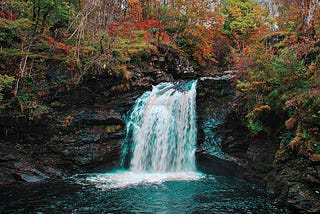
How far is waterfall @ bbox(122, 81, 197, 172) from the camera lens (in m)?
10.5

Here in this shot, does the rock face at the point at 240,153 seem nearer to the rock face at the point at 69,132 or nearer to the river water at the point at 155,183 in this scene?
the river water at the point at 155,183

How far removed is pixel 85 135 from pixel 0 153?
3064mm

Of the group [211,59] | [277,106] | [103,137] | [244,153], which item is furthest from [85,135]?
[211,59]

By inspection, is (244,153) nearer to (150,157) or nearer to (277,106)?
(277,106)

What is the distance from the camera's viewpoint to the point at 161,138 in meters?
11.0

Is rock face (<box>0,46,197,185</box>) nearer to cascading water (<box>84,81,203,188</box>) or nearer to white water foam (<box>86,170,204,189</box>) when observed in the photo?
cascading water (<box>84,81,203,188</box>)

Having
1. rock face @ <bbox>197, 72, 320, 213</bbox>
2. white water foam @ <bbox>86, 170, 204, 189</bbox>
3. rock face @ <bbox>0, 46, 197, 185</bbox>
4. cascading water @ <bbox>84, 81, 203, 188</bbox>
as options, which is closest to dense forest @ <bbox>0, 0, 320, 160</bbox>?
rock face @ <bbox>0, 46, 197, 185</bbox>

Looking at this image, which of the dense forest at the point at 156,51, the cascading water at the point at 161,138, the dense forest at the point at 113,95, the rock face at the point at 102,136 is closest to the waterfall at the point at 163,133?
the cascading water at the point at 161,138

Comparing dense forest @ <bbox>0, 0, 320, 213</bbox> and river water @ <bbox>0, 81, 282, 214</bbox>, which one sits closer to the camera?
river water @ <bbox>0, 81, 282, 214</bbox>

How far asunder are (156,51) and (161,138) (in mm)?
6057

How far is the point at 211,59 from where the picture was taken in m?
17.8

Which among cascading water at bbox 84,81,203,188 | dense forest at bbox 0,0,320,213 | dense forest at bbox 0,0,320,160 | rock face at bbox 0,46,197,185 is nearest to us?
dense forest at bbox 0,0,320,213

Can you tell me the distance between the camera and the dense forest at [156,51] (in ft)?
25.1

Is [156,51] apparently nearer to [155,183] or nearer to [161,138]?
[161,138]
